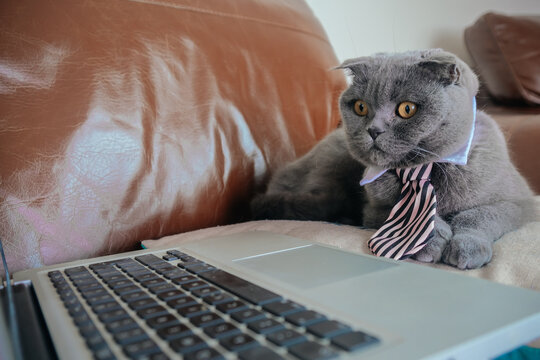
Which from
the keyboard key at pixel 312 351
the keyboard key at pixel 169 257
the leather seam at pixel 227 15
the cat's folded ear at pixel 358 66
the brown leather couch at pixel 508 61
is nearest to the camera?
the keyboard key at pixel 312 351

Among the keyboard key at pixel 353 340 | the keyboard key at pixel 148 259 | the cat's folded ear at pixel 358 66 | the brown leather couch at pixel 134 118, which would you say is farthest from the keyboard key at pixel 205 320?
the cat's folded ear at pixel 358 66

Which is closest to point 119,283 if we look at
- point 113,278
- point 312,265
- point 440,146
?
point 113,278

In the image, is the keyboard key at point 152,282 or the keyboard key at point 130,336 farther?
the keyboard key at point 152,282

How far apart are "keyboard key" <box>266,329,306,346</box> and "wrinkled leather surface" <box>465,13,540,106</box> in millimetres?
1679

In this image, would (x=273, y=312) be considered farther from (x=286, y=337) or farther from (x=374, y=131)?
(x=374, y=131)

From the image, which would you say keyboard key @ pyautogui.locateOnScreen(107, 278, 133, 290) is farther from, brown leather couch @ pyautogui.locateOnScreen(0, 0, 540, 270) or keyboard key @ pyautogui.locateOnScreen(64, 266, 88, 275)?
brown leather couch @ pyautogui.locateOnScreen(0, 0, 540, 270)

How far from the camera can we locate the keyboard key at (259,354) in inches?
11.6

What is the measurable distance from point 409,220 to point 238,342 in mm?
563

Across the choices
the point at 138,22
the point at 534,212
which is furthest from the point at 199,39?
the point at 534,212

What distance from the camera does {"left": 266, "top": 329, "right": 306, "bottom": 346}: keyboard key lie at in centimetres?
31

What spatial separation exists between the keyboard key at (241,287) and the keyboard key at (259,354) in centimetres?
9

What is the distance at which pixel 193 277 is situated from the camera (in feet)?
1.66

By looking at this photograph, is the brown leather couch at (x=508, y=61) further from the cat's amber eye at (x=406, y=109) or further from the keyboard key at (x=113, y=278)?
the keyboard key at (x=113, y=278)

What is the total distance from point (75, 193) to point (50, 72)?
24cm
